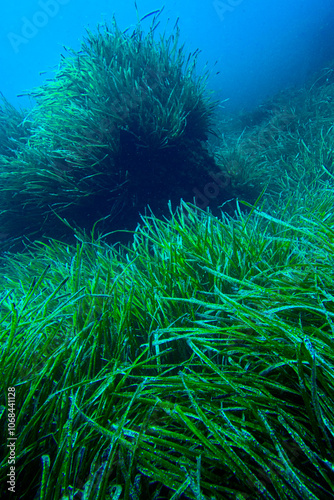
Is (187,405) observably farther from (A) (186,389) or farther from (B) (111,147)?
(B) (111,147)

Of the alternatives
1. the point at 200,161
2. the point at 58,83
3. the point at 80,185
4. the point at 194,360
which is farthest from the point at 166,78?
the point at 194,360

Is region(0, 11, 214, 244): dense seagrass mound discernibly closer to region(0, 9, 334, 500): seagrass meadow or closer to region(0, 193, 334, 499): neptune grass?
region(0, 9, 334, 500): seagrass meadow

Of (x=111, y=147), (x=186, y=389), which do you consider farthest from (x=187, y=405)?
(x=111, y=147)

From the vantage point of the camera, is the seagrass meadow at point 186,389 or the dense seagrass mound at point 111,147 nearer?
the seagrass meadow at point 186,389

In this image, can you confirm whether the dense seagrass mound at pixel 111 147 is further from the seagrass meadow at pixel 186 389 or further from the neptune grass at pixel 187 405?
the neptune grass at pixel 187 405

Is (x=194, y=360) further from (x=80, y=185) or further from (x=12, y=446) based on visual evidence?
(x=80, y=185)

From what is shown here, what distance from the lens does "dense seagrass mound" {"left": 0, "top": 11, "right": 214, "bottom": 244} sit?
9.56ft

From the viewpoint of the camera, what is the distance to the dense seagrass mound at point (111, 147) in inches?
115

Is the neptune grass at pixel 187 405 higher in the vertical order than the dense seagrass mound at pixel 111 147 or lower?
lower

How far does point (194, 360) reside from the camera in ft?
3.86

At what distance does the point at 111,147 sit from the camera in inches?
114

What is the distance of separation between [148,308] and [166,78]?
10.9ft

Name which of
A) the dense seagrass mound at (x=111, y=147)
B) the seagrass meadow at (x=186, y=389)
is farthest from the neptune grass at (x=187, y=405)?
the dense seagrass mound at (x=111, y=147)

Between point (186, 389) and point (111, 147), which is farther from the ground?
point (111, 147)
